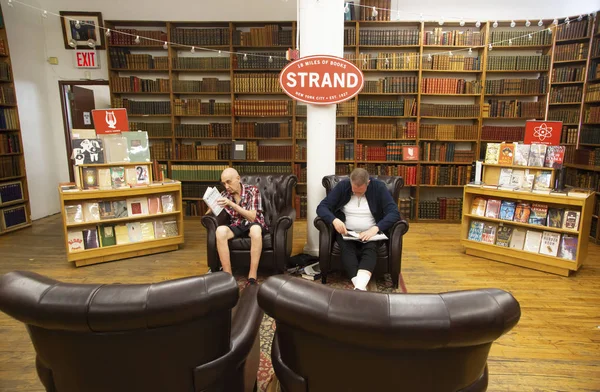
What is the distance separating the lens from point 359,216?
3.24 meters

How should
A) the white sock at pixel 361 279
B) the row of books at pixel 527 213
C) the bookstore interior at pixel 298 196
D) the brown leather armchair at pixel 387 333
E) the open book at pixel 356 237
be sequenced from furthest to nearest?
the row of books at pixel 527 213 → the open book at pixel 356 237 → the white sock at pixel 361 279 → the bookstore interior at pixel 298 196 → the brown leather armchair at pixel 387 333

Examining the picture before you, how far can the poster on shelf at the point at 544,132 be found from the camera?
3514 mm

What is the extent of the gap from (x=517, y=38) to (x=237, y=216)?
15.9 ft

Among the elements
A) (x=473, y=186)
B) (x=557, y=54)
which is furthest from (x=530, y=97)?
(x=473, y=186)

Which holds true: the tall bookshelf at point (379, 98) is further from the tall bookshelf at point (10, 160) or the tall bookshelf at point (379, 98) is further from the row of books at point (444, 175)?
the tall bookshelf at point (10, 160)

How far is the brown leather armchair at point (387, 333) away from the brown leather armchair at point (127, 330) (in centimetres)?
22

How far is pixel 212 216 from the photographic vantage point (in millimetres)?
3268

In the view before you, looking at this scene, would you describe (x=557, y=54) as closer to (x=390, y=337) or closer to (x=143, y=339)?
(x=390, y=337)

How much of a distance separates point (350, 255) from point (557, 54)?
184 inches

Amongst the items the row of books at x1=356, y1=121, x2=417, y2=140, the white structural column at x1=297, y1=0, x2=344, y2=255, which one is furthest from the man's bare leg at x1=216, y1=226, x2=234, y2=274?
the row of books at x1=356, y1=121, x2=417, y2=140

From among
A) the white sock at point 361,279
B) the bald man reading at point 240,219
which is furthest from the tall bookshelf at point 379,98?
the white sock at point 361,279

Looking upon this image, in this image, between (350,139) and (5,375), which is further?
(350,139)

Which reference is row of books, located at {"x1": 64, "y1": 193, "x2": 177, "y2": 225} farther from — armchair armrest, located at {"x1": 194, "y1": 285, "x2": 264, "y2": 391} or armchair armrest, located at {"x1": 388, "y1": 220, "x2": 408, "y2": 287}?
armchair armrest, located at {"x1": 194, "y1": 285, "x2": 264, "y2": 391}

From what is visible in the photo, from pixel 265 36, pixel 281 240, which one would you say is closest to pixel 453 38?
pixel 265 36
